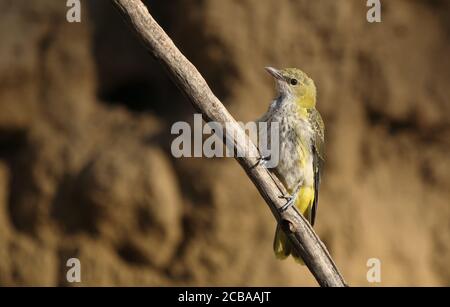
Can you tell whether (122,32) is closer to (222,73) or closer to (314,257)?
(222,73)

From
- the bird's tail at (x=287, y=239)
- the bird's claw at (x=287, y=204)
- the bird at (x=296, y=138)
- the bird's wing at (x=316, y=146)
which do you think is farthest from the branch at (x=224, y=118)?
the bird's wing at (x=316, y=146)

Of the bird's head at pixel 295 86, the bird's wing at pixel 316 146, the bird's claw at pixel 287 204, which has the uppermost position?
the bird's head at pixel 295 86

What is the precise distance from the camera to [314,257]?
4680 millimetres

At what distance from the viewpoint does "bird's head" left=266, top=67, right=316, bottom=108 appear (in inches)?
226

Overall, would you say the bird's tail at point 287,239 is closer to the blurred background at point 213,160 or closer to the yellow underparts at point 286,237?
the yellow underparts at point 286,237

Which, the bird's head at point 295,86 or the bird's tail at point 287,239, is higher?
the bird's head at point 295,86

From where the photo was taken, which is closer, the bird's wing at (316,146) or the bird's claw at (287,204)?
the bird's claw at (287,204)

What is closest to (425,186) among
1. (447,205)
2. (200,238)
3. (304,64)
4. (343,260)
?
(447,205)

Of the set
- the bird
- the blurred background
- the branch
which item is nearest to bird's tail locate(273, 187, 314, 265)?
the bird

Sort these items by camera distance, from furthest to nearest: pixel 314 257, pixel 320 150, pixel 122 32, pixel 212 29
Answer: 1. pixel 122 32
2. pixel 212 29
3. pixel 320 150
4. pixel 314 257

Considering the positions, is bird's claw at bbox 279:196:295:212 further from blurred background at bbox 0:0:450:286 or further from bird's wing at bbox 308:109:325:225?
blurred background at bbox 0:0:450:286

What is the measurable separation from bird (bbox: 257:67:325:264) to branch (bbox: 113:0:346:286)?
2.74 ft

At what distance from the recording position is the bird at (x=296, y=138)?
18.5ft

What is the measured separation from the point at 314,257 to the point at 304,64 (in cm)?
381
